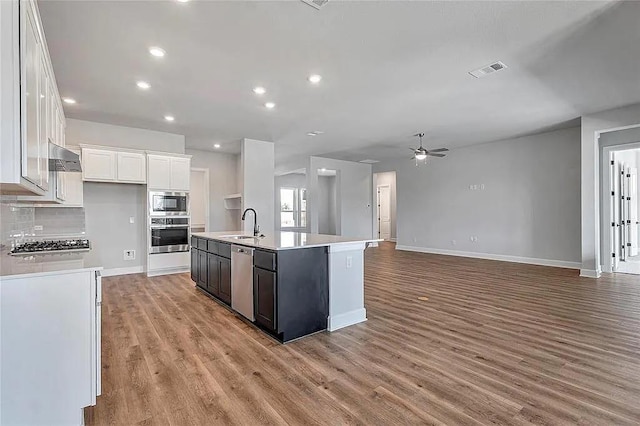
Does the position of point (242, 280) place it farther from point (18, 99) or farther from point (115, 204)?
point (115, 204)

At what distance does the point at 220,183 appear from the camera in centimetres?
825

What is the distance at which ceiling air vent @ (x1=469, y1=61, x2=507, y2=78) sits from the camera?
11.6ft

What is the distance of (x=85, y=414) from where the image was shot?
1.96 m

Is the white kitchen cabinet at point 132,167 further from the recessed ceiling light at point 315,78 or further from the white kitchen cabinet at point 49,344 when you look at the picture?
the white kitchen cabinet at point 49,344

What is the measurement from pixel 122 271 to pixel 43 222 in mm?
1514

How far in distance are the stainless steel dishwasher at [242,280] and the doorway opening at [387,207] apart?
9.48m

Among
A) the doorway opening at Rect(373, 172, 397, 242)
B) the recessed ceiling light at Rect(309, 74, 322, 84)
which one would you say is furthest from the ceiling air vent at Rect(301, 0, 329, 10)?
the doorway opening at Rect(373, 172, 397, 242)

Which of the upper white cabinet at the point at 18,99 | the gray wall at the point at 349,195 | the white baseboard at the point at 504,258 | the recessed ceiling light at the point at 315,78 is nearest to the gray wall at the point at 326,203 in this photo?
the gray wall at the point at 349,195

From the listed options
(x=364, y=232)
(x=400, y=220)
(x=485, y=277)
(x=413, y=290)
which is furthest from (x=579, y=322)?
(x=364, y=232)

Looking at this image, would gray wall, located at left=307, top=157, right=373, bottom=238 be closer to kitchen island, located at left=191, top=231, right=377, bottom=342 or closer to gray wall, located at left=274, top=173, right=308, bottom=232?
gray wall, located at left=274, top=173, right=308, bottom=232

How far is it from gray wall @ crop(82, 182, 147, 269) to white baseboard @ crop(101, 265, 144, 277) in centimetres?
4

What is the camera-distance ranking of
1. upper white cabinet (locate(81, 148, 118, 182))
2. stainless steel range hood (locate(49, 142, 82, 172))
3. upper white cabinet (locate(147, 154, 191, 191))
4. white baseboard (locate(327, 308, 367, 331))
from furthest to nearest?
upper white cabinet (locate(147, 154, 191, 191)) → upper white cabinet (locate(81, 148, 118, 182)) → white baseboard (locate(327, 308, 367, 331)) → stainless steel range hood (locate(49, 142, 82, 172))

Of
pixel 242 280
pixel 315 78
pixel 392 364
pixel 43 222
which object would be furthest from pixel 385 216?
pixel 392 364

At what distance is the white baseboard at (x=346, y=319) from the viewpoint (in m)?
3.27
